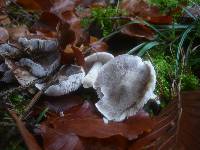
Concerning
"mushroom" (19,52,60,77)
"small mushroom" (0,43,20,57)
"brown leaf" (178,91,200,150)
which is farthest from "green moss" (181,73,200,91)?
"small mushroom" (0,43,20,57)

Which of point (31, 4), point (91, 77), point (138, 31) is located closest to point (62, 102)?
point (91, 77)

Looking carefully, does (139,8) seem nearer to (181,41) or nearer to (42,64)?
(181,41)

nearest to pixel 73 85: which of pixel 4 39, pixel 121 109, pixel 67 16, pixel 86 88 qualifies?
pixel 86 88

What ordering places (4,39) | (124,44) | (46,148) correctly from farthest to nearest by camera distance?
(124,44)
(4,39)
(46,148)

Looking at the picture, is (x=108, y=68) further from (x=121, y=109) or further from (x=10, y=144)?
(x=10, y=144)

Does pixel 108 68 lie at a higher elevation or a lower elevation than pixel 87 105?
higher

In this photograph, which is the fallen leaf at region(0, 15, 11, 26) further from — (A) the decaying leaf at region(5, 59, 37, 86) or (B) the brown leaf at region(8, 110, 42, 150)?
(B) the brown leaf at region(8, 110, 42, 150)
